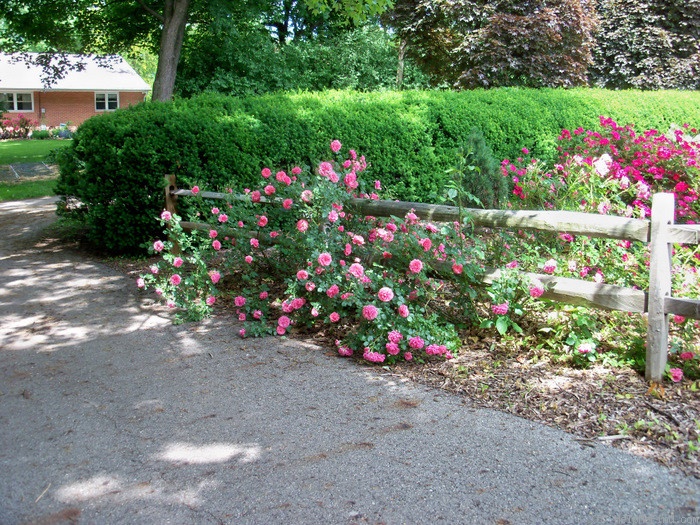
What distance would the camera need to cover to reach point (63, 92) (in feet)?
138

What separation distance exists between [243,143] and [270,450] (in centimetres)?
563

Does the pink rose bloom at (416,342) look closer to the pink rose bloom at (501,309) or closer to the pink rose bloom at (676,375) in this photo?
the pink rose bloom at (501,309)

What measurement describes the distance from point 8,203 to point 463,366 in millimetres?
12410

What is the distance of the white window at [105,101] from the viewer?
4375 centimetres

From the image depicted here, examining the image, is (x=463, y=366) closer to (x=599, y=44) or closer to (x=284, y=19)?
(x=599, y=44)

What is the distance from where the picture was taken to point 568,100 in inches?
537

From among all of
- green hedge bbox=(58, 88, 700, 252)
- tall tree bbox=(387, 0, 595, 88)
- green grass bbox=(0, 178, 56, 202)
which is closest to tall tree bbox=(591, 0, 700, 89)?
tall tree bbox=(387, 0, 595, 88)

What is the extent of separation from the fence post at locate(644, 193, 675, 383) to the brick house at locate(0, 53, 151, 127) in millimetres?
41223

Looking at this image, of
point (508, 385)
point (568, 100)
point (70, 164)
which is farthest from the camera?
point (568, 100)

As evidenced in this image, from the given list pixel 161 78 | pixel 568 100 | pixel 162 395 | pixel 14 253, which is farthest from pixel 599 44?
pixel 162 395

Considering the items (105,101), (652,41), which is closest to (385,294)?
(652,41)

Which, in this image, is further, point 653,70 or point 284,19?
point 284,19

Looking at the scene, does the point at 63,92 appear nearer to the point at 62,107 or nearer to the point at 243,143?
the point at 62,107

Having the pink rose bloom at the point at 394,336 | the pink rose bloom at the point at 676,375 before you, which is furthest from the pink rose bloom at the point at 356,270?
the pink rose bloom at the point at 676,375
